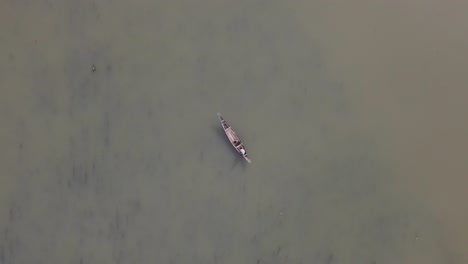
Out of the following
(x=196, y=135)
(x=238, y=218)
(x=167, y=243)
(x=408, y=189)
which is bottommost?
(x=167, y=243)

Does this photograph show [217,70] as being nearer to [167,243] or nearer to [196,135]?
[196,135]

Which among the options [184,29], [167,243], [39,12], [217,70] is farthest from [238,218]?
[39,12]

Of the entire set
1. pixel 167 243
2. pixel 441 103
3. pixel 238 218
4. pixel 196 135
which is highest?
pixel 441 103

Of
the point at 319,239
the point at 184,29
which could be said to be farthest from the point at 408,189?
the point at 184,29

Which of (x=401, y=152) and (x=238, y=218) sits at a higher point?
(x=401, y=152)

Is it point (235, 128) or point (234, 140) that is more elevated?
point (235, 128)

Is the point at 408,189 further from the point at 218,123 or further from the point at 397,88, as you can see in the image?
the point at 218,123
